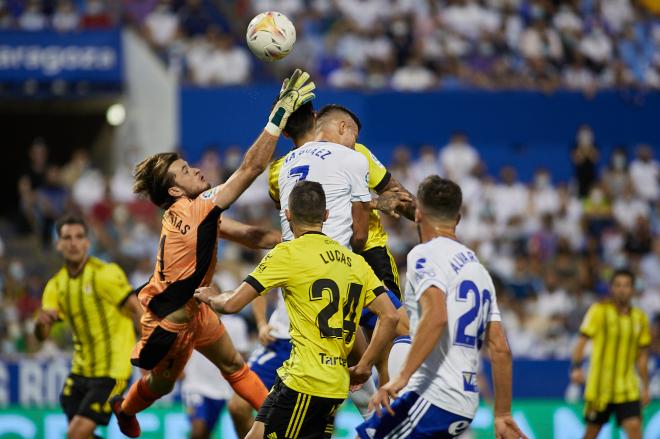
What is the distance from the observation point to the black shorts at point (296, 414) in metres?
7.68

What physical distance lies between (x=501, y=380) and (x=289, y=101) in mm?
2368

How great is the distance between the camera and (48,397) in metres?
16.1

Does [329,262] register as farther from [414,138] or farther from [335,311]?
[414,138]

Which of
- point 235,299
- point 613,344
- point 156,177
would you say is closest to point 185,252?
point 156,177

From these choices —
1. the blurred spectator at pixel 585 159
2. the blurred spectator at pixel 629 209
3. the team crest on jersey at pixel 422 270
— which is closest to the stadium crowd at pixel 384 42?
the blurred spectator at pixel 585 159

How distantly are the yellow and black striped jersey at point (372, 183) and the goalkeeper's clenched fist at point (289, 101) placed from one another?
62 cm

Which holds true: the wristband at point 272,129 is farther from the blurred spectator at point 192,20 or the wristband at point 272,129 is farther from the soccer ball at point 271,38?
the blurred spectator at point 192,20

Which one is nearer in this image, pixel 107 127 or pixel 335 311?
pixel 335 311

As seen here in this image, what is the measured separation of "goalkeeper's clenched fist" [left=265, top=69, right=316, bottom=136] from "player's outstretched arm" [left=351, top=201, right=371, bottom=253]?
31.5 inches

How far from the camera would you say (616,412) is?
12641 mm

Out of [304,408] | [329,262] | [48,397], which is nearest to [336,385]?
[304,408]

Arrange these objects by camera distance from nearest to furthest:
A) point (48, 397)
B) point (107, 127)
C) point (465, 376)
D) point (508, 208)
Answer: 1. point (465, 376)
2. point (48, 397)
3. point (508, 208)
4. point (107, 127)

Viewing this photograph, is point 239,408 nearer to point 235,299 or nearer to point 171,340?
point 171,340

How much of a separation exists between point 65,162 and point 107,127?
1.62m
